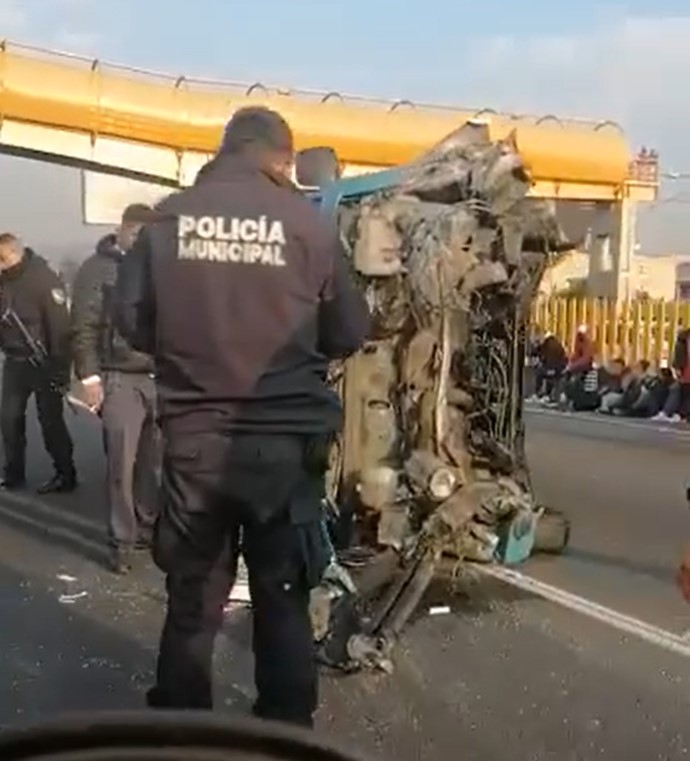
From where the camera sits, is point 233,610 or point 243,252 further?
point 233,610

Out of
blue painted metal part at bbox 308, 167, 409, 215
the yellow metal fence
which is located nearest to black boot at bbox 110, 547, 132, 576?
blue painted metal part at bbox 308, 167, 409, 215

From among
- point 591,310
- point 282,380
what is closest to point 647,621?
point 282,380

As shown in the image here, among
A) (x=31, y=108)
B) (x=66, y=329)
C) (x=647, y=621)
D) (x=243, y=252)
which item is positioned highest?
(x=31, y=108)

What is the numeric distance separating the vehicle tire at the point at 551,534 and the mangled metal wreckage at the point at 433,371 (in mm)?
1176

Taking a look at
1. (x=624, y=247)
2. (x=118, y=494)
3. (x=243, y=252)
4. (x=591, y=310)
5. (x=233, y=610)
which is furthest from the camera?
(x=624, y=247)

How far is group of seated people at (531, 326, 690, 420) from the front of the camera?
1927 cm

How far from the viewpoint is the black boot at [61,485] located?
10788 mm

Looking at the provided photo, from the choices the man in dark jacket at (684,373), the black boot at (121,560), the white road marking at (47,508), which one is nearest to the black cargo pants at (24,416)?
the white road marking at (47,508)

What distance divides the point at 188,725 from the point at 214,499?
267 centimetres

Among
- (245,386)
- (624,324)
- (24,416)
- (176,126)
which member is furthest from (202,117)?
(245,386)

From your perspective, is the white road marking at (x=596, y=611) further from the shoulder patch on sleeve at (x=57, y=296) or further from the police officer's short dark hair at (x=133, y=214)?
the shoulder patch on sleeve at (x=57, y=296)

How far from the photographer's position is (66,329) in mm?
10320

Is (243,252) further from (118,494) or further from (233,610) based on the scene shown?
(118,494)

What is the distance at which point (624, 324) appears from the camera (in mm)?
26062
